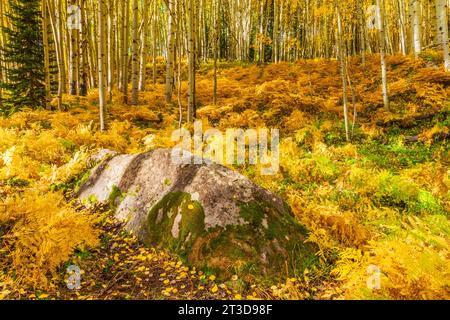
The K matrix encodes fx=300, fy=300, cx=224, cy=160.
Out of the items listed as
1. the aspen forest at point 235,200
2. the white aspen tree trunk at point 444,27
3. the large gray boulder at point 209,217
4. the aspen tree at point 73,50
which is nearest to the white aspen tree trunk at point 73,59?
the aspen tree at point 73,50

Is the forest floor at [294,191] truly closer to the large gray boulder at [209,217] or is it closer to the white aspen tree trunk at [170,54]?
the large gray boulder at [209,217]

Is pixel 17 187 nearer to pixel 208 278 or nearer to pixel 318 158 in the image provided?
pixel 208 278

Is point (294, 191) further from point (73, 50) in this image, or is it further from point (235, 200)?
point (73, 50)

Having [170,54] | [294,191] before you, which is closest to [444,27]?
[294,191]

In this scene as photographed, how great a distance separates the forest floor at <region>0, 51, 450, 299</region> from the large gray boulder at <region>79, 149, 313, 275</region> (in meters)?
0.20

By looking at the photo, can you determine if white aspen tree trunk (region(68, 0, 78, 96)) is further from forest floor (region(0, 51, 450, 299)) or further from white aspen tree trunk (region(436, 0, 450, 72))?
white aspen tree trunk (region(436, 0, 450, 72))

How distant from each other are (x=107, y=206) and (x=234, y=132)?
15.5 feet

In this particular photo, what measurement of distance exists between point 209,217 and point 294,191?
2390 millimetres

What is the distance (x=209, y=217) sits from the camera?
4133 mm

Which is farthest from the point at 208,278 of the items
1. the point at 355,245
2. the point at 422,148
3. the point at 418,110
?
the point at 418,110

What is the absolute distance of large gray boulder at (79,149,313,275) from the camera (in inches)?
150

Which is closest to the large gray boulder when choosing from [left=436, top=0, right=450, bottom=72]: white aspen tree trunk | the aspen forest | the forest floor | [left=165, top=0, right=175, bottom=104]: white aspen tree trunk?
the aspen forest

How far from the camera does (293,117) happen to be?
404 inches

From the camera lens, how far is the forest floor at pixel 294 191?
3.38 meters
